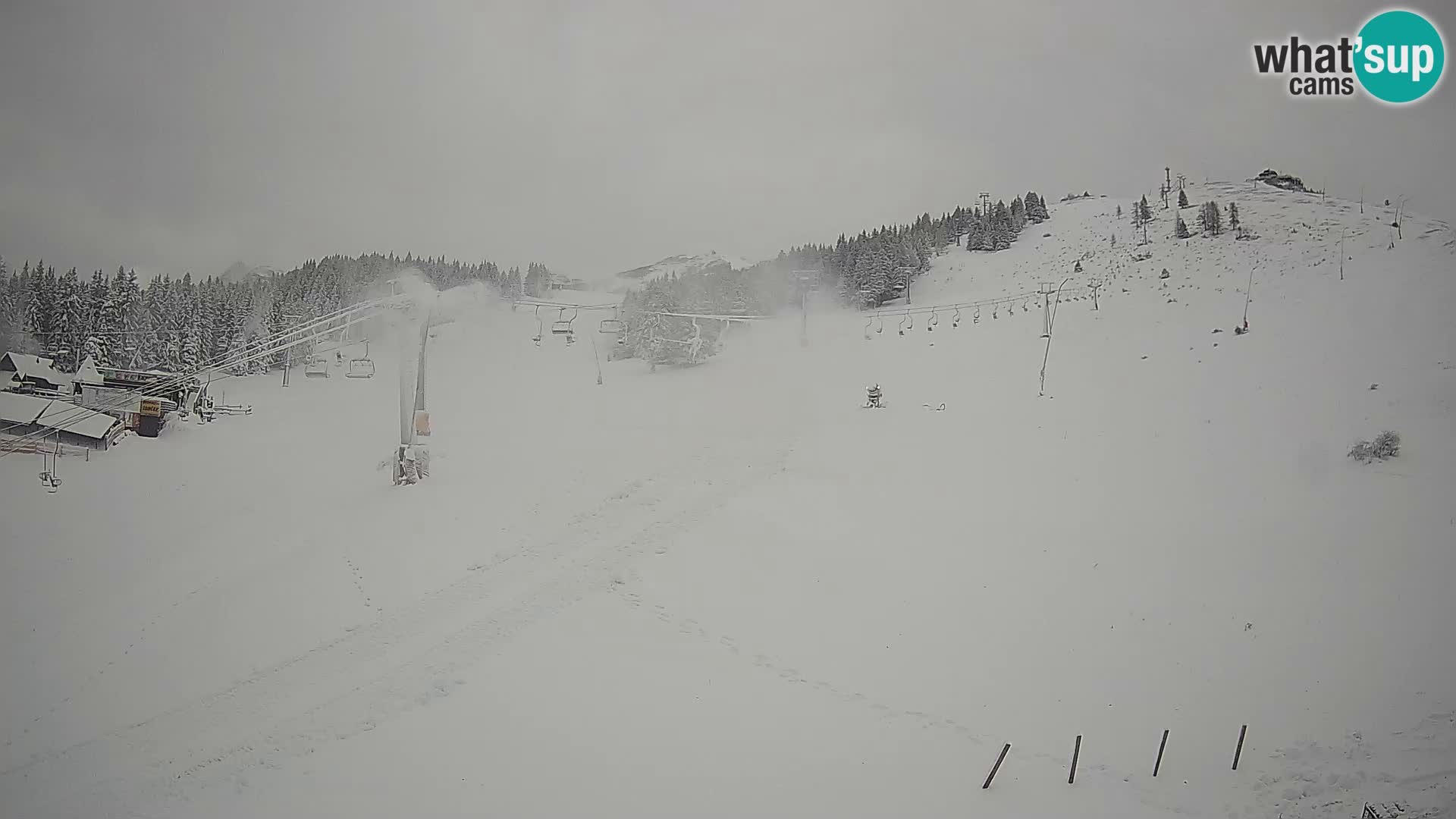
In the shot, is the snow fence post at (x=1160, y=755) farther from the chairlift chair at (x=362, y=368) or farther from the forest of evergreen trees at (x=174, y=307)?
the chairlift chair at (x=362, y=368)

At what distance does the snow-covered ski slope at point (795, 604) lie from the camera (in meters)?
8.50

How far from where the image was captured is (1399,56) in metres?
11.7

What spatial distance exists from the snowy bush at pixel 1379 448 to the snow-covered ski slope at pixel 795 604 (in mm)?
294

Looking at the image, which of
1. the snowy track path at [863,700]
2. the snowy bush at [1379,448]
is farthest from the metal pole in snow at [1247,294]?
the snowy track path at [863,700]

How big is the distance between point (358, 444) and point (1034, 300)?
3398 cm

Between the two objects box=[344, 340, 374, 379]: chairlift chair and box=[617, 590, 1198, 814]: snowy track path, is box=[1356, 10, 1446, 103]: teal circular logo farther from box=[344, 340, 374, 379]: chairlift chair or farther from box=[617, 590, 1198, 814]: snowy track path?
box=[344, 340, 374, 379]: chairlift chair

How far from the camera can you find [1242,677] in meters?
10.1

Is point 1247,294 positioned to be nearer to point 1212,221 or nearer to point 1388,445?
point 1388,445

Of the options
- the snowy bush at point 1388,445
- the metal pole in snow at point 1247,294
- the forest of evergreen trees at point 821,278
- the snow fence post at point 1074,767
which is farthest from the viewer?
the forest of evergreen trees at point 821,278

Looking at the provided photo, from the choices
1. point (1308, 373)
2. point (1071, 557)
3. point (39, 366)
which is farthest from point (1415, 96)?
point (39, 366)

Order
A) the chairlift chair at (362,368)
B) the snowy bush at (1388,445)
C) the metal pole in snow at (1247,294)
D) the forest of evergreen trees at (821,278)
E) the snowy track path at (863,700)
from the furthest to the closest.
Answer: the forest of evergreen trees at (821,278) → the metal pole in snow at (1247,294) → the chairlift chair at (362,368) → the snowy bush at (1388,445) → the snowy track path at (863,700)

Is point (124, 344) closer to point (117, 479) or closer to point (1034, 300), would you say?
point (117, 479)

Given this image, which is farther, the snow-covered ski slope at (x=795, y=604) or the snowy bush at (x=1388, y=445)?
the snowy bush at (x=1388, y=445)

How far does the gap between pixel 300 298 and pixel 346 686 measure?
20727 millimetres
